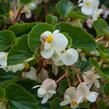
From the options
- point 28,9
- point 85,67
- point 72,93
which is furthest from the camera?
point 28,9

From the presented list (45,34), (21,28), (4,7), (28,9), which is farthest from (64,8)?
(45,34)

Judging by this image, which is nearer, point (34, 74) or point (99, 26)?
point (34, 74)

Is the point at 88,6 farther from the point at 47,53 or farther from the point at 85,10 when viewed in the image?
the point at 47,53

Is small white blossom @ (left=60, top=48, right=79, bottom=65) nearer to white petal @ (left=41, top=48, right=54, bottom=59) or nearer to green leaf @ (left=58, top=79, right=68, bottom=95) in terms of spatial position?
white petal @ (left=41, top=48, right=54, bottom=59)

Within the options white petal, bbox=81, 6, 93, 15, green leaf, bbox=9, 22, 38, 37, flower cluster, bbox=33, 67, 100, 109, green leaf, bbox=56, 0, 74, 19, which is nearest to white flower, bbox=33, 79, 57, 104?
flower cluster, bbox=33, 67, 100, 109

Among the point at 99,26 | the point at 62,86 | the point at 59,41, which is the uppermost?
the point at 59,41

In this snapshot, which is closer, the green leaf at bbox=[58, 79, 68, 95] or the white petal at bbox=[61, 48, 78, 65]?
the white petal at bbox=[61, 48, 78, 65]

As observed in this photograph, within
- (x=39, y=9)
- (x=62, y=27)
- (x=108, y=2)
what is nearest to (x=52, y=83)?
(x=62, y=27)
